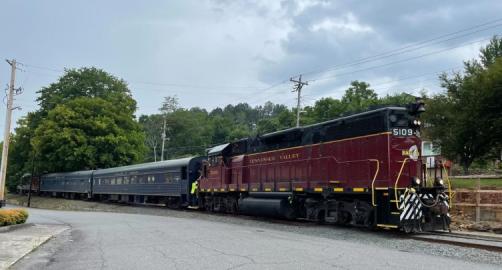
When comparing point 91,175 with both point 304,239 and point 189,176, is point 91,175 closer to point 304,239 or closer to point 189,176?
point 189,176

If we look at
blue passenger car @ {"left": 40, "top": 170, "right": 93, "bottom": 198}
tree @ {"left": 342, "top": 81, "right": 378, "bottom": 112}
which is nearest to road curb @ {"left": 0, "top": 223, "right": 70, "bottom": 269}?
blue passenger car @ {"left": 40, "top": 170, "right": 93, "bottom": 198}

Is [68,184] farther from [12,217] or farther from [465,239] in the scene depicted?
[465,239]

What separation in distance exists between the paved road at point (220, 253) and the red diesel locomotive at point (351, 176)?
260cm

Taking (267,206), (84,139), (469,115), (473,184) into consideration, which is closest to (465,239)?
(267,206)

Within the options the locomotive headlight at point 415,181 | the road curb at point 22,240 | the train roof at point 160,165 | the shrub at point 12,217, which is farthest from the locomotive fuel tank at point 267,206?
the shrub at point 12,217

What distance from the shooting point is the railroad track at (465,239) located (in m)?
12.4

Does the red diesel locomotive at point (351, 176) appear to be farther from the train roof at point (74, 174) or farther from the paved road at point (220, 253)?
the train roof at point (74, 174)

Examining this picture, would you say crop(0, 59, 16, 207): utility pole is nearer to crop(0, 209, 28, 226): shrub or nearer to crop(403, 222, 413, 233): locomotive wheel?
crop(0, 209, 28, 226): shrub

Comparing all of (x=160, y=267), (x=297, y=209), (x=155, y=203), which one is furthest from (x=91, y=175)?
(x=160, y=267)

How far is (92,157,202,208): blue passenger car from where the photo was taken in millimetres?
31031

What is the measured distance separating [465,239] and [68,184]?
48.9 meters

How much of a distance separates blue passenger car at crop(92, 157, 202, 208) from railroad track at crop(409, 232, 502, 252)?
58.4ft

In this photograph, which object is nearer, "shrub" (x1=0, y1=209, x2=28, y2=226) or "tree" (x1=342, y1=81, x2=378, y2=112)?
"shrub" (x1=0, y1=209, x2=28, y2=226)

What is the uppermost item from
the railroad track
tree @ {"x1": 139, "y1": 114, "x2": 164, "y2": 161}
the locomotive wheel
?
tree @ {"x1": 139, "y1": 114, "x2": 164, "y2": 161}
